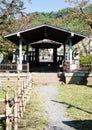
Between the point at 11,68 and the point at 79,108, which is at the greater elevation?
the point at 11,68

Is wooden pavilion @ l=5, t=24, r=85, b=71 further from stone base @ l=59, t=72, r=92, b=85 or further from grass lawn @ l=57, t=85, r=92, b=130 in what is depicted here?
grass lawn @ l=57, t=85, r=92, b=130

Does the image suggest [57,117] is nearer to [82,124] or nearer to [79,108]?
[82,124]

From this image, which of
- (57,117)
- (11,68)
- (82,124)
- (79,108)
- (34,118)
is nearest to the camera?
(82,124)

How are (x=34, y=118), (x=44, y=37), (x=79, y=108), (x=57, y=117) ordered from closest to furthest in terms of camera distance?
(x=34, y=118), (x=57, y=117), (x=79, y=108), (x=44, y=37)

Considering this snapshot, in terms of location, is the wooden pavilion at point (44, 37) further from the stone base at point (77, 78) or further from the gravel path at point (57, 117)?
the gravel path at point (57, 117)

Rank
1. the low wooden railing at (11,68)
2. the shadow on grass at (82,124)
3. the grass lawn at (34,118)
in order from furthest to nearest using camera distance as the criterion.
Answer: the low wooden railing at (11,68) → the grass lawn at (34,118) → the shadow on grass at (82,124)

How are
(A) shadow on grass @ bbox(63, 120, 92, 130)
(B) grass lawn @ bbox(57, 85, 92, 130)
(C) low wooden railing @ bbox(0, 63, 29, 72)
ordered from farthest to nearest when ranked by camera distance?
(C) low wooden railing @ bbox(0, 63, 29, 72), (B) grass lawn @ bbox(57, 85, 92, 130), (A) shadow on grass @ bbox(63, 120, 92, 130)

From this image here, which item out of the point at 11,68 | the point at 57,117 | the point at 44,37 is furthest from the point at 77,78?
the point at 57,117

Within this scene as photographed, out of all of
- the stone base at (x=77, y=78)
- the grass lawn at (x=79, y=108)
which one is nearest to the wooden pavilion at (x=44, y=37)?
the stone base at (x=77, y=78)

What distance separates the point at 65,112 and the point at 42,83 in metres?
12.5

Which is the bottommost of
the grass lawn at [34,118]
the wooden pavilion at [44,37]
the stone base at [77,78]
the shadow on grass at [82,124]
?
the shadow on grass at [82,124]

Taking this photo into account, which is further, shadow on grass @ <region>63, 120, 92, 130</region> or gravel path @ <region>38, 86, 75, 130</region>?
gravel path @ <region>38, 86, 75, 130</region>

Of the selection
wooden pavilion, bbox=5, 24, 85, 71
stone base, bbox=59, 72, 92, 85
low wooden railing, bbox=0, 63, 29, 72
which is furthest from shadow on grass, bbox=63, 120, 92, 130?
low wooden railing, bbox=0, 63, 29, 72

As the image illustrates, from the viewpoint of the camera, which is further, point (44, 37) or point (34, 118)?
point (44, 37)
